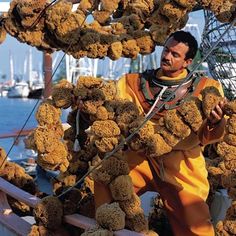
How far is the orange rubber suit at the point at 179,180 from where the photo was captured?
307 centimetres

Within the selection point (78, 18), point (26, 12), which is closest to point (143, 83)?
point (78, 18)

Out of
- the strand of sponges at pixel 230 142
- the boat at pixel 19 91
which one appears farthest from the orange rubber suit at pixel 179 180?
the boat at pixel 19 91

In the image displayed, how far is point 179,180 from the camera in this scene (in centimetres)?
313

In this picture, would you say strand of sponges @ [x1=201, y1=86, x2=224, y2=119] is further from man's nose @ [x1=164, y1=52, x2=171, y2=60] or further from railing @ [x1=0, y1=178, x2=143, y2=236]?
railing @ [x1=0, y1=178, x2=143, y2=236]

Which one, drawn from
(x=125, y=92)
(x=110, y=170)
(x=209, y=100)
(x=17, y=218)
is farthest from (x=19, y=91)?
(x=209, y=100)

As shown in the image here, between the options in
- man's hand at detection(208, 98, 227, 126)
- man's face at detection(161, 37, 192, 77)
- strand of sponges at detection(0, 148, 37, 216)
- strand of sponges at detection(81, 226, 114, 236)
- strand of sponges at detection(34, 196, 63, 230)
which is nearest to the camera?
man's hand at detection(208, 98, 227, 126)

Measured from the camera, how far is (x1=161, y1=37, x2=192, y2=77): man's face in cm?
303

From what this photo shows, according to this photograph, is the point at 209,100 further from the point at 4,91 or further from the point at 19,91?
the point at 4,91

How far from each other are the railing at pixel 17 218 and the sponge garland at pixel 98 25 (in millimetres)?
805

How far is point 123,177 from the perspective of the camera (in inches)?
117

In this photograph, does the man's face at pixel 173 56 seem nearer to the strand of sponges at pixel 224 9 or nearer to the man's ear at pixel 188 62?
the man's ear at pixel 188 62

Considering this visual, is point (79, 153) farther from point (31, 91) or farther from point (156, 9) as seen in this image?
point (31, 91)

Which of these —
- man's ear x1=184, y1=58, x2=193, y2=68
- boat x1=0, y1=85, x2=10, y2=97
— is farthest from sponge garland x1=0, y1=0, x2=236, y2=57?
boat x1=0, y1=85, x2=10, y2=97

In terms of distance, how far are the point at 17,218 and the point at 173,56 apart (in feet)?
4.43
